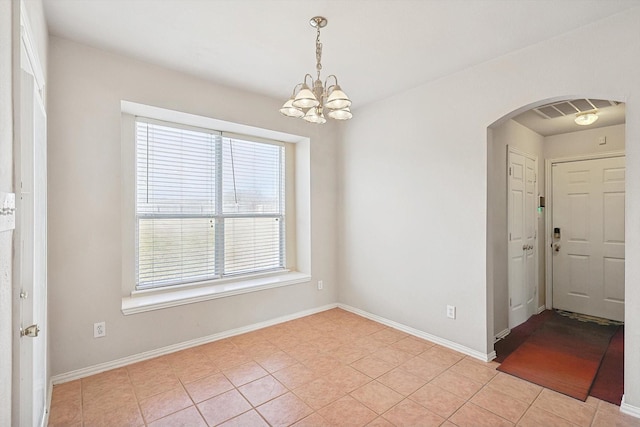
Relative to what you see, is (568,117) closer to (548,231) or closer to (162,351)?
(548,231)

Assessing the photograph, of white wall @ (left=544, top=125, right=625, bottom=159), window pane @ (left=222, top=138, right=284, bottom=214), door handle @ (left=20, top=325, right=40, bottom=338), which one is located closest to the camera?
door handle @ (left=20, top=325, right=40, bottom=338)

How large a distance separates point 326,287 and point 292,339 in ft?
3.76

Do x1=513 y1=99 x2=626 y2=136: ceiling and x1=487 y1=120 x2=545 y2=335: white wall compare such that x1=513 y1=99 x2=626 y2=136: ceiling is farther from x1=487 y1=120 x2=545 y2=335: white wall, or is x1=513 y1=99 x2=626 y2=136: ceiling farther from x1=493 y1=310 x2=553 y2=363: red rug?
x1=493 y1=310 x2=553 y2=363: red rug

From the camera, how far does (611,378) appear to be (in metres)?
2.55

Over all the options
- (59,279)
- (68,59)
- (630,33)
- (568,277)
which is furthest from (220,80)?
(568,277)

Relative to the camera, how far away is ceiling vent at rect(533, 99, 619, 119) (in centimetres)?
328

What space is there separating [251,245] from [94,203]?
6.01 ft

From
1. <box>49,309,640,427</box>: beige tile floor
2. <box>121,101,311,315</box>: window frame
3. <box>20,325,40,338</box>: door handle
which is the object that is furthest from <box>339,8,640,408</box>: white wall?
<box>20,325,40,338</box>: door handle

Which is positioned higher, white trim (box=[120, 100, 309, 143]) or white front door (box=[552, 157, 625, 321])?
white trim (box=[120, 100, 309, 143])

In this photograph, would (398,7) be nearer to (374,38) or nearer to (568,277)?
(374,38)

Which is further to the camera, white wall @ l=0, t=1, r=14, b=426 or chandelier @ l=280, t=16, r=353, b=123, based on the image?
chandelier @ l=280, t=16, r=353, b=123

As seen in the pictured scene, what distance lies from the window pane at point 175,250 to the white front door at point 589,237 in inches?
191

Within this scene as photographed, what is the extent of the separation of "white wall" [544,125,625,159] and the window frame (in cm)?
358

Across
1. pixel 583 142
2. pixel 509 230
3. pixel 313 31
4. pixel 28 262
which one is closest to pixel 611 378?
pixel 509 230
